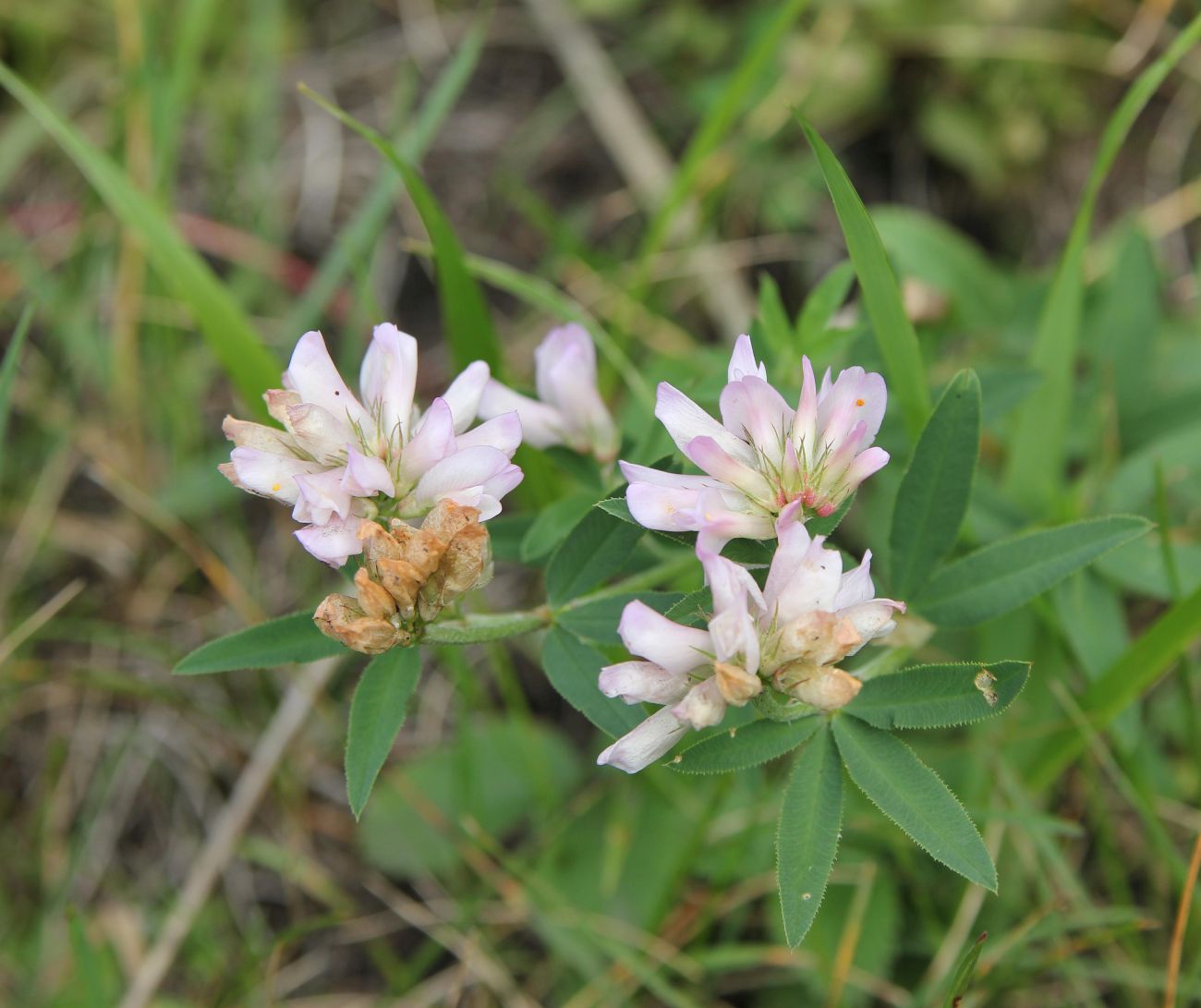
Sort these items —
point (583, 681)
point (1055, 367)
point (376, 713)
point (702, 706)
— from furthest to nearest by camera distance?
point (1055, 367)
point (583, 681)
point (376, 713)
point (702, 706)

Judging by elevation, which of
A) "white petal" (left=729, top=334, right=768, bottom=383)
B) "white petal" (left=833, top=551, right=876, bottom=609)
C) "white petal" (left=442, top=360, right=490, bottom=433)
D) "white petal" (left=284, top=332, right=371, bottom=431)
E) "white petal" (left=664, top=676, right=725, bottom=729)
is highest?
"white petal" (left=729, top=334, right=768, bottom=383)

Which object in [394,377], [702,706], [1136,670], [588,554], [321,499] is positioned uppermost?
[394,377]

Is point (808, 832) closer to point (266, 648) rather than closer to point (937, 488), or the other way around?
point (937, 488)

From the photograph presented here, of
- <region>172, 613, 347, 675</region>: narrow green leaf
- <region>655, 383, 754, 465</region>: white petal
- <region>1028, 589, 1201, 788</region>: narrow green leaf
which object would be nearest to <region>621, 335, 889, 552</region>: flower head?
<region>655, 383, 754, 465</region>: white petal

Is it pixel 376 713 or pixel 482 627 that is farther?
pixel 482 627

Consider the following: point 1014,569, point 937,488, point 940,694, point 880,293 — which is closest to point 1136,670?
point 1014,569

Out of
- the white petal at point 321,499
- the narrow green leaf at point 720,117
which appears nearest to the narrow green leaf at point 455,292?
the narrow green leaf at point 720,117

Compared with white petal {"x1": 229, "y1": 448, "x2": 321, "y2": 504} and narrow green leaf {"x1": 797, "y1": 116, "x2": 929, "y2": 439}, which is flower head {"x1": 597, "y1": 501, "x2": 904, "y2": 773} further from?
narrow green leaf {"x1": 797, "y1": 116, "x2": 929, "y2": 439}
